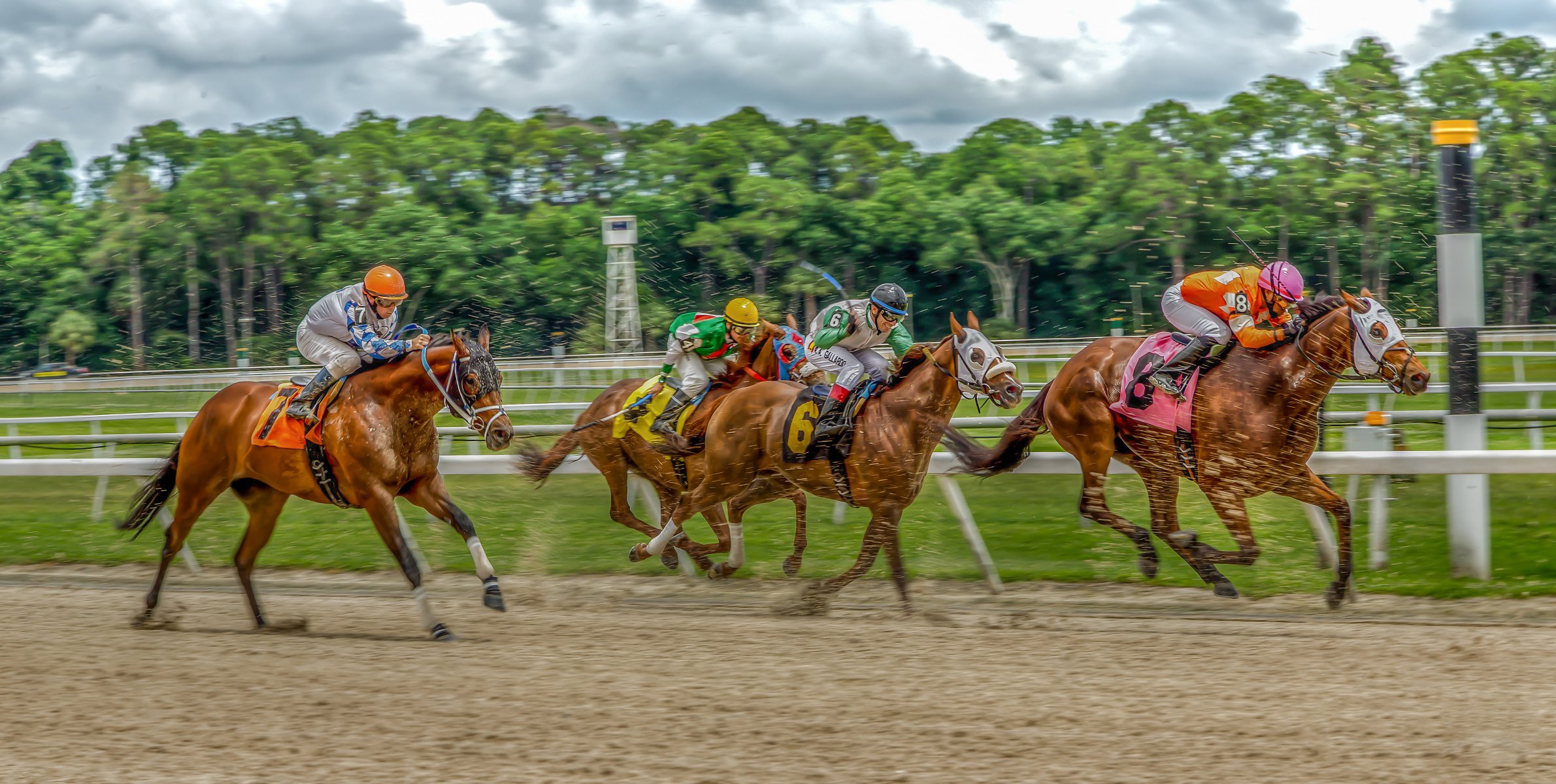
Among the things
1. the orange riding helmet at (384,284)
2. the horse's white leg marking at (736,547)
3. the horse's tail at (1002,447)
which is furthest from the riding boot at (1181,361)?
the orange riding helmet at (384,284)

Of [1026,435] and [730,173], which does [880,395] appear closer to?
[1026,435]

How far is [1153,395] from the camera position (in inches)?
245

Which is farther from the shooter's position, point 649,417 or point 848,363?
point 649,417

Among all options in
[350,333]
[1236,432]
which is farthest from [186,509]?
[1236,432]

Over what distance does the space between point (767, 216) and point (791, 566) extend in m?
24.8

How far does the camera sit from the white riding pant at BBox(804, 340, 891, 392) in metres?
6.43

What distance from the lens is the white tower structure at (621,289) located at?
2150 cm

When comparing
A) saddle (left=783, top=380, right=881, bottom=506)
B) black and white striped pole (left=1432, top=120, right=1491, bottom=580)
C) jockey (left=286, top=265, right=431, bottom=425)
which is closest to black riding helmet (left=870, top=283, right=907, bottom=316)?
saddle (left=783, top=380, right=881, bottom=506)

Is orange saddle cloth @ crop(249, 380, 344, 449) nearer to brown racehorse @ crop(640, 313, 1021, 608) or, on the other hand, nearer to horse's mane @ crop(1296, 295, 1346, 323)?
brown racehorse @ crop(640, 313, 1021, 608)

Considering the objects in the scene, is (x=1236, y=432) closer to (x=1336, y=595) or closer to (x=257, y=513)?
(x=1336, y=595)

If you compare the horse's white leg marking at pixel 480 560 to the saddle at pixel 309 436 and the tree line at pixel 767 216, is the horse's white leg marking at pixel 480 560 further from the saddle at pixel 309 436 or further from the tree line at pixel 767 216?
the tree line at pixel 767 216

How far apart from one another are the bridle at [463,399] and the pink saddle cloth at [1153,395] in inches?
115

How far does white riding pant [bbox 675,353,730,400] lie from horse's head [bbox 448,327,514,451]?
4.64ft

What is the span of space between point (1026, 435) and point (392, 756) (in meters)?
3.67
